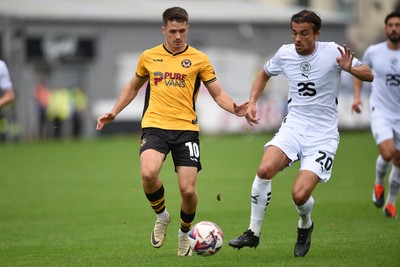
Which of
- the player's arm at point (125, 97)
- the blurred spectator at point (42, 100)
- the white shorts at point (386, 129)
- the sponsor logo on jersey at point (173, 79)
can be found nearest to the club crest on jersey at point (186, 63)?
the sponsor logo on jersey at point (173, 79)

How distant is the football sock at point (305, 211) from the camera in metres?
10.2

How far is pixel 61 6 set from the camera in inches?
1784

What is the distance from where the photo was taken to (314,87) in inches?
410

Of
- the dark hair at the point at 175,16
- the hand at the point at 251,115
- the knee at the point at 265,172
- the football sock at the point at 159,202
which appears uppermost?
the dark hair at the point at 175,16

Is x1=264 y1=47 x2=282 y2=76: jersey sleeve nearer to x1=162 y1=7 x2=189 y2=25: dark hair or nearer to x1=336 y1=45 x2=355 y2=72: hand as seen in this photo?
x1=336 y1=45 x2=355 y2=72: hand

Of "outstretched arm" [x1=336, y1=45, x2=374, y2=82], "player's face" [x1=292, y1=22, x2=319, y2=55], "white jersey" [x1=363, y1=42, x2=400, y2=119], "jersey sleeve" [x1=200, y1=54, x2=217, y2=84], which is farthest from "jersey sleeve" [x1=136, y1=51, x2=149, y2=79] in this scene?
"white jersey" [x1=363, y1=42, x2=400, y2=119]

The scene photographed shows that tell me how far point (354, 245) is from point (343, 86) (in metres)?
29.6

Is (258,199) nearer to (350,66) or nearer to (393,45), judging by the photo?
(350,66)

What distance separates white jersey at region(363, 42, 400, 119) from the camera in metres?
13.9

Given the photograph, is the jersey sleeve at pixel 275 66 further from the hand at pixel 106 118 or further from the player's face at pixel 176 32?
the hand at pixel 106 118

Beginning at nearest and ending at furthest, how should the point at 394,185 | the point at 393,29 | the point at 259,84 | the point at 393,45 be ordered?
the point at 259,84 → the point at 393,29 → the point at 393,45 → the point at 394,185

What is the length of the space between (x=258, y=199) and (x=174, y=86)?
1548 mm

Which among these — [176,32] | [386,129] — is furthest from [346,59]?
[386,129]

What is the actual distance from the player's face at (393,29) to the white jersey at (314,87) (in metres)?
3.37
